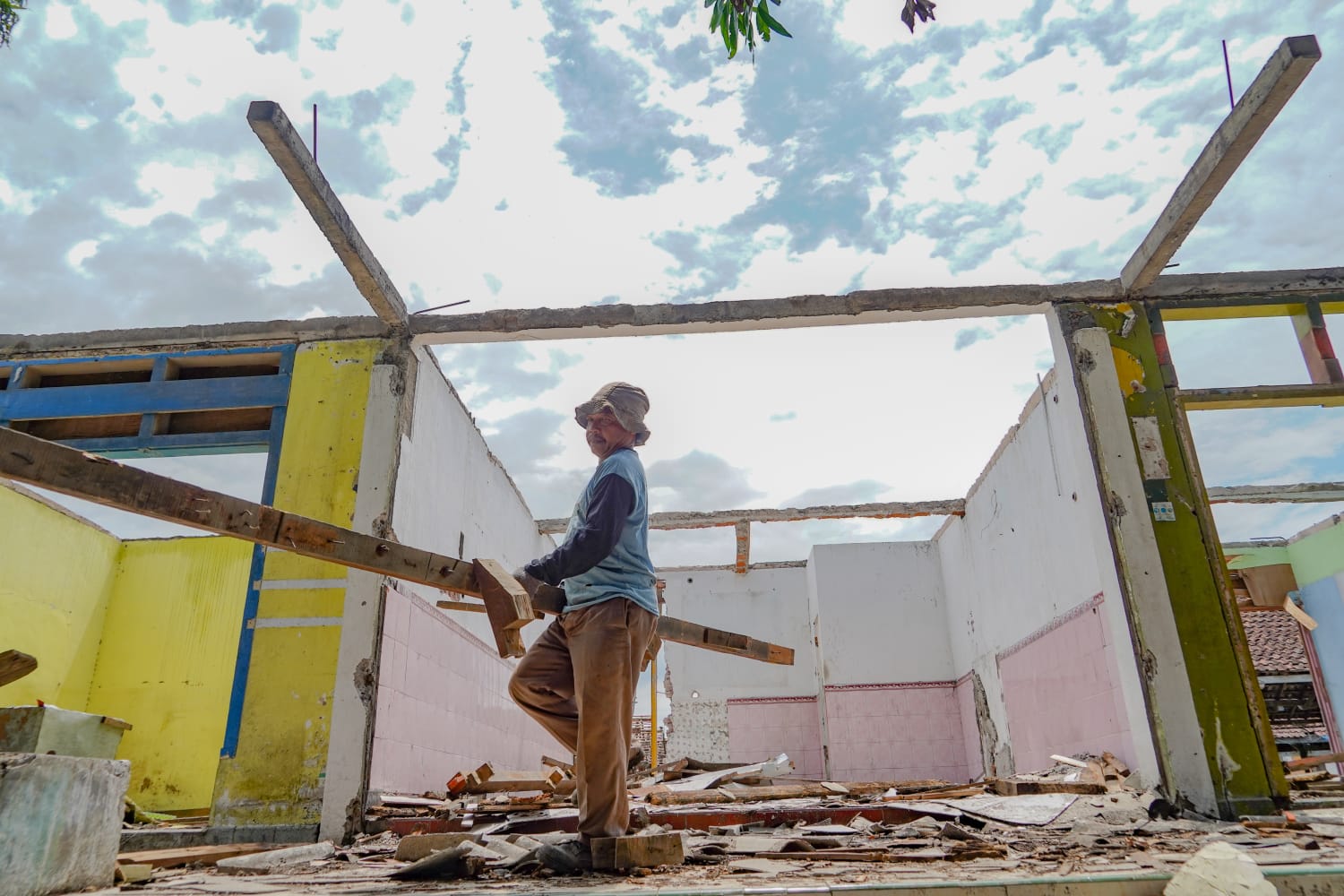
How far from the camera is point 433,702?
665 cm

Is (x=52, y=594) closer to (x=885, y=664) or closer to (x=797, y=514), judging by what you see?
(x=797, y=514)

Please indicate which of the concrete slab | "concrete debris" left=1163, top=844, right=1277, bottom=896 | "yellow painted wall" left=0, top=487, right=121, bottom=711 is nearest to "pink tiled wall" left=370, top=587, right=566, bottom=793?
the concrete slab

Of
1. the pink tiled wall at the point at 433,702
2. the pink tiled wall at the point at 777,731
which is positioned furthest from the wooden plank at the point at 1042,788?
the pink tiled wall at the point at 777,731

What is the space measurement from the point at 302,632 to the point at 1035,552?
6.91 m

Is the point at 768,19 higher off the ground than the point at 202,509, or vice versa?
the point at 768,19

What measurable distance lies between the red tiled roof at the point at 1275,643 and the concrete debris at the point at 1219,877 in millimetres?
13916

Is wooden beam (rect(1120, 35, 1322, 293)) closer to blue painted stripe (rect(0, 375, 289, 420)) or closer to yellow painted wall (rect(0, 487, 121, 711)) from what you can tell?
blue painted stripe (rect(0, 375, 289, 420))

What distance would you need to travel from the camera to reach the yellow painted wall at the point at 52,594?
8.26 metres

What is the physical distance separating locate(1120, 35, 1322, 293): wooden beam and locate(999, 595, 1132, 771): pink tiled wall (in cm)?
274

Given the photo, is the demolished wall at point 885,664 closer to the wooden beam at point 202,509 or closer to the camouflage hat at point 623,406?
the camouflage hat at point 623,406

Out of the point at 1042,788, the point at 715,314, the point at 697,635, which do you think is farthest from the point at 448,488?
the point at 1042,788

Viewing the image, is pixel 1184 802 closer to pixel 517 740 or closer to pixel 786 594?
pixel 517 740

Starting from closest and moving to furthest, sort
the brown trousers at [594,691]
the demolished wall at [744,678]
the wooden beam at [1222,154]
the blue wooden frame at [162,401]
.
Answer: the brown trousers at [594,691], the wooden beam at [1222,154], the blue wooden frame at [162,401], the demolished wall at [744,678]

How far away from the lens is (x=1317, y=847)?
3.23 m
